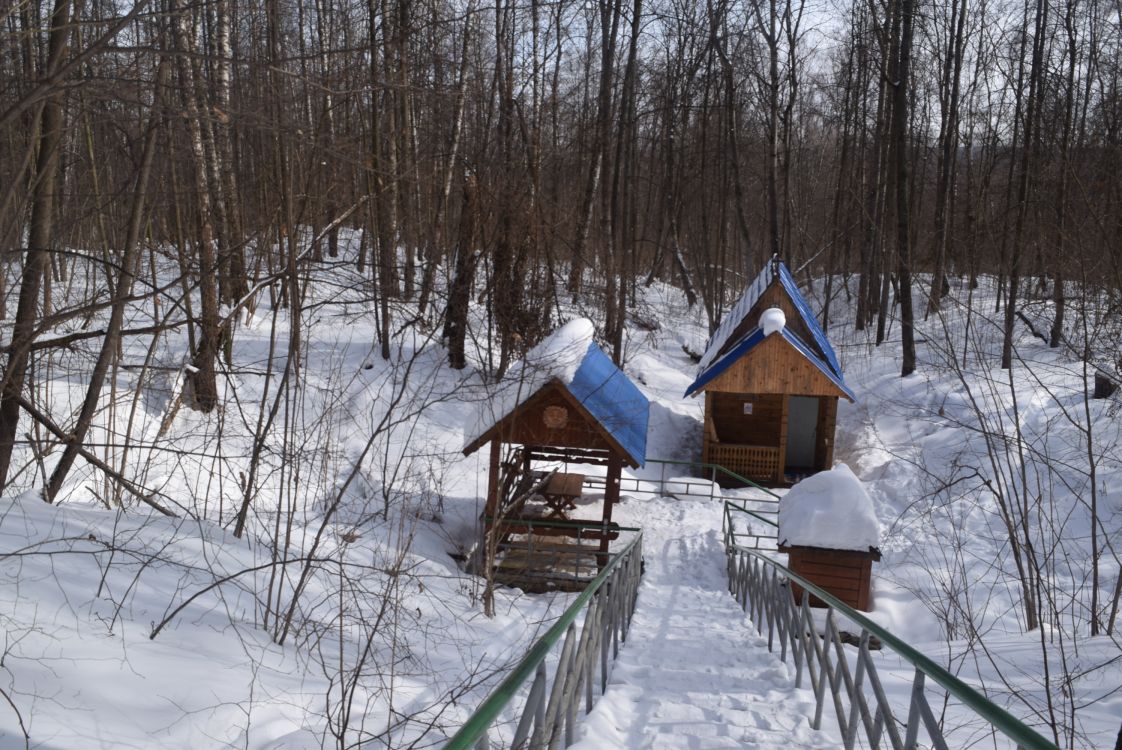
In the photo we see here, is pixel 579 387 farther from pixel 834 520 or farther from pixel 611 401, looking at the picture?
pixel 834 520

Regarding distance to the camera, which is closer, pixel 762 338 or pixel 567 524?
pixel 567 524

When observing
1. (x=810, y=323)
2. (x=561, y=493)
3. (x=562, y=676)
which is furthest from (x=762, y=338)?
(x=562, y=676)

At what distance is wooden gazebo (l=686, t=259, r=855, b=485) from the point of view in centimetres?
1752

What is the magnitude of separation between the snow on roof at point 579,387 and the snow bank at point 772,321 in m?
4.67

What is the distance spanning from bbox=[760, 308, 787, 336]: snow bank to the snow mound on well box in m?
7.04

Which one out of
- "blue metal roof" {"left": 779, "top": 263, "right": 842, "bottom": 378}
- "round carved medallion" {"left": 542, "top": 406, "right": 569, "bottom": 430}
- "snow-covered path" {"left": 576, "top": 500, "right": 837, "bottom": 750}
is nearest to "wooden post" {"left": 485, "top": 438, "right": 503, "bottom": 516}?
"round carved medallion" {"left": 542, "top": 406, "right": 569, "bottom": 430}

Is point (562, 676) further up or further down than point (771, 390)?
further down

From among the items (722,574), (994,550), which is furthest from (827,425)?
(722,574)

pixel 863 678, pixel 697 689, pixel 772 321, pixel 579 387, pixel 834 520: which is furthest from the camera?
pixel 772 321

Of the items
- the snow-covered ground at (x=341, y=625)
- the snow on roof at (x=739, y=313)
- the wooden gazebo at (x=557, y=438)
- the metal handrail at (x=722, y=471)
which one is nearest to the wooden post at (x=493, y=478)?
the wooden gazebo at (x=557, y=438)

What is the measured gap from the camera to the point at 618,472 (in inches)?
508

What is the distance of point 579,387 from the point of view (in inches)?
463

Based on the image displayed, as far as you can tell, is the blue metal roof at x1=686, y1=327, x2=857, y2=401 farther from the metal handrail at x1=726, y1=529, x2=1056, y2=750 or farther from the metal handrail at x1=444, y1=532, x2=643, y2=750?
the metal handrail at x1=444, y1=532, x2=643, y2=750

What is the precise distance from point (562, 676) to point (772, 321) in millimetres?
14542
